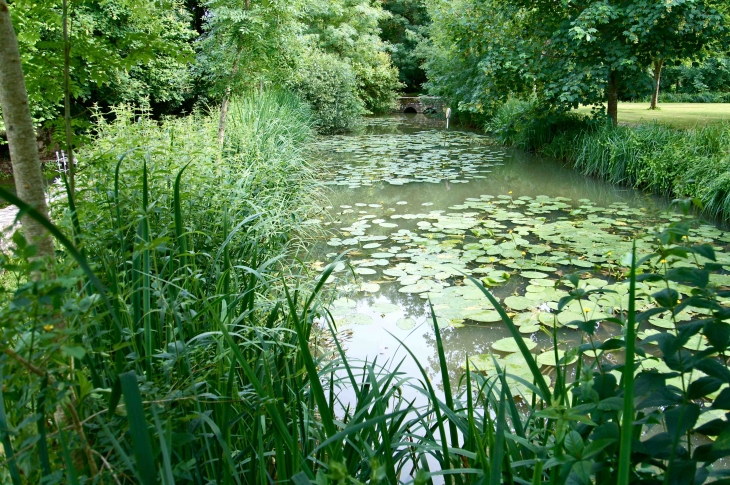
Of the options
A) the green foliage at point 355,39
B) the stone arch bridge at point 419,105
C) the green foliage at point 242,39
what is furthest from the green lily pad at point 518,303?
the stone arch bridge at point 419,105

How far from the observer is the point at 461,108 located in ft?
32.0

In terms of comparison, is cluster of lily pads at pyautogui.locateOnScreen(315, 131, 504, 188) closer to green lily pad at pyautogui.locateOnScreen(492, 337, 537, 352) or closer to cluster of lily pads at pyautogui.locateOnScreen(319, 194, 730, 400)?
cluster of lily pads at pyautogui.locateOnScreen(319, 194, 730, 400)

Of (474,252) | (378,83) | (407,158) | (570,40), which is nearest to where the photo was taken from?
(474,252)

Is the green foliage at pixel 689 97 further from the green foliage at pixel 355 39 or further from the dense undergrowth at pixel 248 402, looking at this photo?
the dense undergrowth at pixel 248 402

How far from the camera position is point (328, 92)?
12.7 m

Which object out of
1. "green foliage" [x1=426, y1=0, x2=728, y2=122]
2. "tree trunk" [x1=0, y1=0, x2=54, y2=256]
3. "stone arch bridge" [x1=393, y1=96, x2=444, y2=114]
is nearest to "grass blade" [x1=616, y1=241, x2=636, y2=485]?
"tree trunk" [x1=0, y1=0, x2=54, y2=256]

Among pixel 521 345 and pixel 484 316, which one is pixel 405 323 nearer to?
pixel 484 316

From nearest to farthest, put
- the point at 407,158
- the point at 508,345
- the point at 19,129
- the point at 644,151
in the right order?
the point at 19,129 → the point at 508,345 → the point at 644,151 → the point at 407,158

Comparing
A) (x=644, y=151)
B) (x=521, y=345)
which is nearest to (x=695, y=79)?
(x=644, y=151)

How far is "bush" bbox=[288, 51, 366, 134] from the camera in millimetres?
12562

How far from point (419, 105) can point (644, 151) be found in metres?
15.5

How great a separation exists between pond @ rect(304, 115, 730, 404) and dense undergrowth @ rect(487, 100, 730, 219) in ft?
0.96

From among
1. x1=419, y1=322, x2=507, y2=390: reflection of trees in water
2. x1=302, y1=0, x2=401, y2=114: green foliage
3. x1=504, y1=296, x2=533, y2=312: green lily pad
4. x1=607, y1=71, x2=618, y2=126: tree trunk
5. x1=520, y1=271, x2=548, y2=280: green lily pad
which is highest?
x1=302, y1=0, x2=401, y2=114: green foliage

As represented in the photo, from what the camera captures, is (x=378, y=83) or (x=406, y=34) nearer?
(x=378, y=83)
